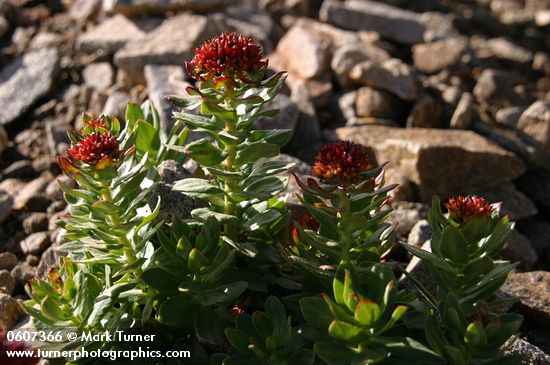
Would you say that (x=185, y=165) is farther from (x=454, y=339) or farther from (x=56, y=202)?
(x=454, y=339)

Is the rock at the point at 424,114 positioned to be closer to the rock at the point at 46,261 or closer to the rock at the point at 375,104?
the rock at the point at 375,104

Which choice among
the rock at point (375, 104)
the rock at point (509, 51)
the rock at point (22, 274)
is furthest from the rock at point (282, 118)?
the rock at point (509, 51)

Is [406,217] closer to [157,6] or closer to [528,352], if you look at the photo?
[528,352]

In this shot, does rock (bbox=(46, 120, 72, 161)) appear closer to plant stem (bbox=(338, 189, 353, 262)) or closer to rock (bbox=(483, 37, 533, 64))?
plant stem (bbox=(338, 189, 353, 262))

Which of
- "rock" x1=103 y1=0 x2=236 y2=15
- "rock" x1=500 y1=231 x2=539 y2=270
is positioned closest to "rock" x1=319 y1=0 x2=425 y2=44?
"rock" x1=103 y1=0 x2=236 y2=15

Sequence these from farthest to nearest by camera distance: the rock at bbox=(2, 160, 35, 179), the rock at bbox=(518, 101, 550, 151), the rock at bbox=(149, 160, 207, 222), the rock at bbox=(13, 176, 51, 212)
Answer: the rock at bbox=(518, 101, 550, 151) → the rock at bbox=(2, 160, 35, 179) → the rock at bbox=(13, 176, 51, 212) → the rock at bbox=(149, 160, 207, 222)

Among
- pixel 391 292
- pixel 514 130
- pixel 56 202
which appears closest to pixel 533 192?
pixel 514 130

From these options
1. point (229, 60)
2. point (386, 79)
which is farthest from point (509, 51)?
point (229, 60)
